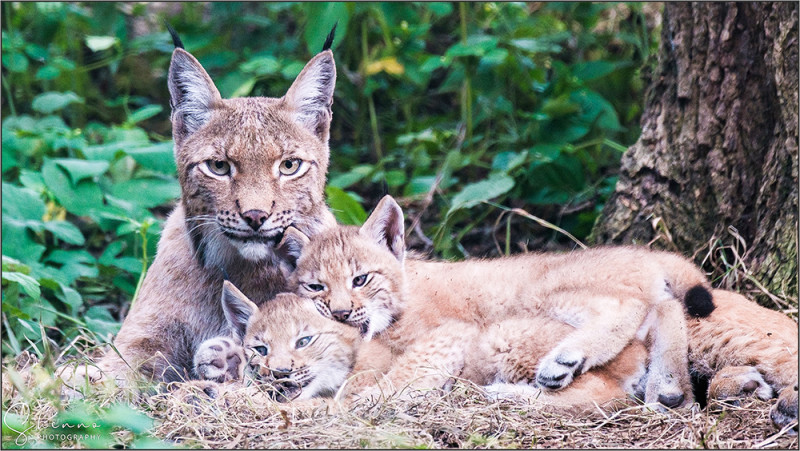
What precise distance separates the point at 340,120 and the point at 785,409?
19.8 ft

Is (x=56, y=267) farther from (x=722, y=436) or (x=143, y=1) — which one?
(x=722, y=436)

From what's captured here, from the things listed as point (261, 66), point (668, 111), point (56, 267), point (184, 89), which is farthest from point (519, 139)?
point (56, 267)

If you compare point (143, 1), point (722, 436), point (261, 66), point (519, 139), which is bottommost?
point (722, 436)

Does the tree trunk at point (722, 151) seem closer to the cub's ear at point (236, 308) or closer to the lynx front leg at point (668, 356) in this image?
the lynx front leg at point (668, 356)

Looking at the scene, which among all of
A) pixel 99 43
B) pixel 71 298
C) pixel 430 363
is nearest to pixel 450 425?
pixel 430 363

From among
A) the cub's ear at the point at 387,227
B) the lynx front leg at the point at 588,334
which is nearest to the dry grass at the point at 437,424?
the lynx front leg at the point at 588,334

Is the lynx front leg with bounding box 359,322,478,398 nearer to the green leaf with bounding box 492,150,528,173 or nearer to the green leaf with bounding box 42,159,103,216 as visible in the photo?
the green leaf with bounding box 492,150,528,173

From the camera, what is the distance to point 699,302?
14.3 feet

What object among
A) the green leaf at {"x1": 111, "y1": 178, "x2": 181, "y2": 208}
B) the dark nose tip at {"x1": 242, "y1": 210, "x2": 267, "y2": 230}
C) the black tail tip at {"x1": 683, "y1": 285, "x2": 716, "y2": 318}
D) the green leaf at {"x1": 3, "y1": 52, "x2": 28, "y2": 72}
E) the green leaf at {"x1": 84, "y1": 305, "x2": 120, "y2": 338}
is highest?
the green leaf at {"x1": 3, "y1": 52, "x2": 28, "y2": 72}

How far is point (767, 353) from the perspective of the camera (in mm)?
4082

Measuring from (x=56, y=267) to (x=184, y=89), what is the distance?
6.60 feet

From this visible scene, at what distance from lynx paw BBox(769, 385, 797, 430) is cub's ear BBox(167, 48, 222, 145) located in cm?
316

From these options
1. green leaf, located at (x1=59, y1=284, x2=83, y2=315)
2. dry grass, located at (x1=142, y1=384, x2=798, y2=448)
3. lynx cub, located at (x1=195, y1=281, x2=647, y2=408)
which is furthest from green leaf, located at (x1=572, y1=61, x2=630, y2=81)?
green leaf, located at (x1=59, y1=284, x2=83, y2=315)

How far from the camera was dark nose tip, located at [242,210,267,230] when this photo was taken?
14.6 ft
